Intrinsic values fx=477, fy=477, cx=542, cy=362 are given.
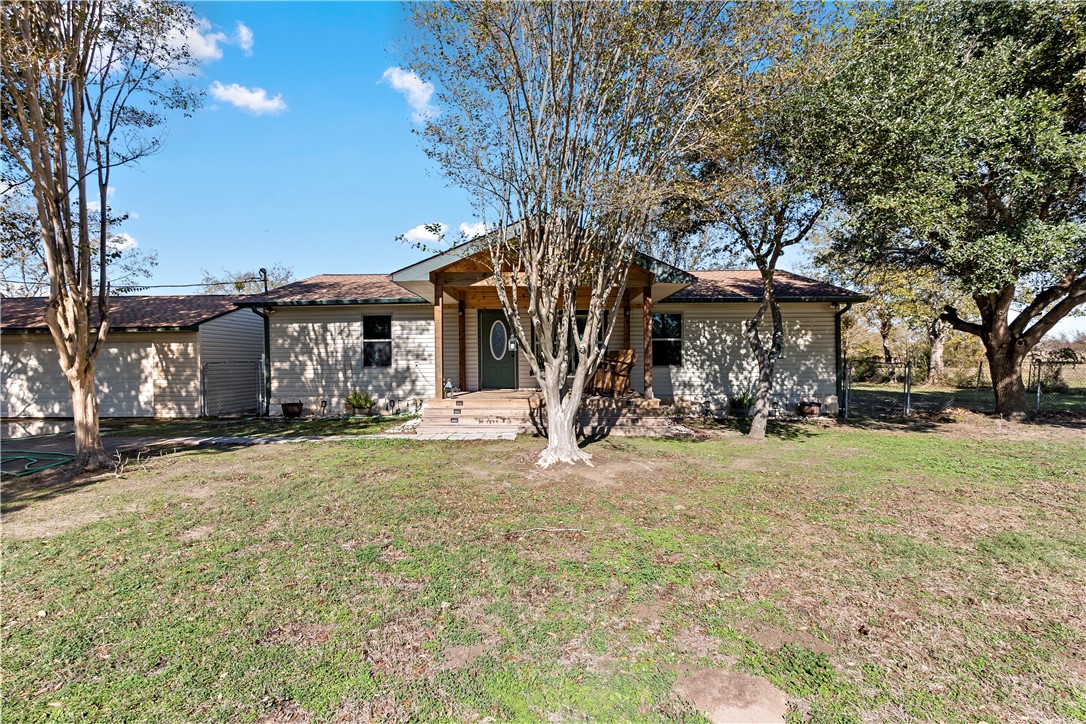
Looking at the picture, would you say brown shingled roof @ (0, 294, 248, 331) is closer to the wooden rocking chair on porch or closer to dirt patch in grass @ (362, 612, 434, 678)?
the wooden rocking chair on porch

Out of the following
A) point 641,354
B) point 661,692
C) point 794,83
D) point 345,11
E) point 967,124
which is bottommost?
point 661,692

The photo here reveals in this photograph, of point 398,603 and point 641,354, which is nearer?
point 398,603

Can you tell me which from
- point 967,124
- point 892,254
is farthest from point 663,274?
point 892,254

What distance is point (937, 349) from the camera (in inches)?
926

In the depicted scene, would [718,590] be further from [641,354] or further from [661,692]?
[641,354]

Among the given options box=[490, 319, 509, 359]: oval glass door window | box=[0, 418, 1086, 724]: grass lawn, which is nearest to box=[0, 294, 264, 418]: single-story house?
box=[0, 418, 1086, 724]: grass lawn

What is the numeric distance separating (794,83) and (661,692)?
8780 mm

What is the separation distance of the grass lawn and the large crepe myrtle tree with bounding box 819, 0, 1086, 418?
14.4 ft

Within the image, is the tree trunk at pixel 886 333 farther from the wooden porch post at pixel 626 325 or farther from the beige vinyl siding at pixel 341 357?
the beige vinyl siding at pixel 341 357

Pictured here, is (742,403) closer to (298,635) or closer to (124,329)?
(298,635)

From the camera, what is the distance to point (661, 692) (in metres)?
2.44

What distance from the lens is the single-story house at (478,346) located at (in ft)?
42.4

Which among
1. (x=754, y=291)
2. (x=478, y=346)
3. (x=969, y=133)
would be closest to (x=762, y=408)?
(x=754, y=291)

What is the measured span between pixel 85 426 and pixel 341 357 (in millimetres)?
6435
